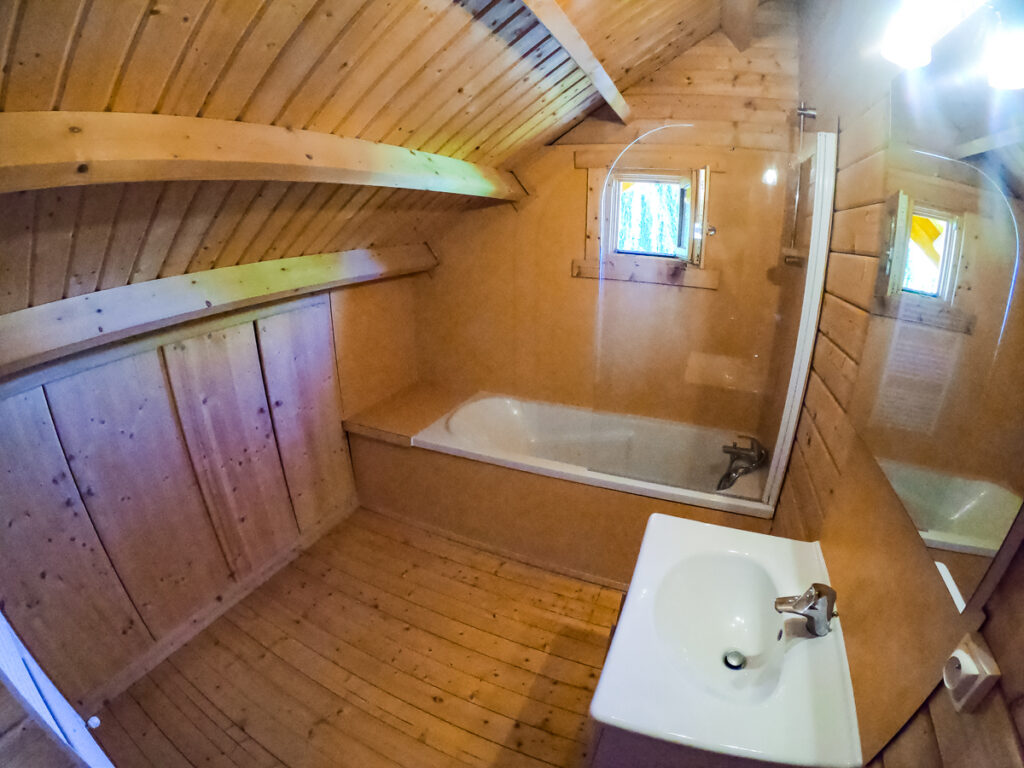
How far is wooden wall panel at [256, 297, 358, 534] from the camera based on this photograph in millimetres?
2322

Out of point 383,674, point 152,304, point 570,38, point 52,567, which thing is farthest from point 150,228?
point 383,674

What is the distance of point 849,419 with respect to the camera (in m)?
1.21

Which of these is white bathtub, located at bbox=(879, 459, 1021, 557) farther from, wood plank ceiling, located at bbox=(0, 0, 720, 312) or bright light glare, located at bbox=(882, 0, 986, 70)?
wood plank ceiling, located at bbox=(0, 0, 720, 312)

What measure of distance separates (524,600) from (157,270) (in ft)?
6.46

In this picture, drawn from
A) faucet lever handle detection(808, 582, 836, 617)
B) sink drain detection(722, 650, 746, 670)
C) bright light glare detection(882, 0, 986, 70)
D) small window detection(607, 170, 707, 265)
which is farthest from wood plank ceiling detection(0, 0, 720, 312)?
sink drain detection(722, 650, 746, 670)

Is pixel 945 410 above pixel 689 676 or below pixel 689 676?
above

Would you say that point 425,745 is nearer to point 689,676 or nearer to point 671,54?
point 689,676

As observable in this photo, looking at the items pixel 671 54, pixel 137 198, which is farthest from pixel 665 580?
pixel 671 54

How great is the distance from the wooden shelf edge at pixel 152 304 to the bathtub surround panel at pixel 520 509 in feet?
3.16

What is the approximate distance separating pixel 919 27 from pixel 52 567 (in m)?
2.71

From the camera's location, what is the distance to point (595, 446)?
2.90 m

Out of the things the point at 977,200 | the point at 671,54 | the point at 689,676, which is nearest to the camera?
the point at 977,200

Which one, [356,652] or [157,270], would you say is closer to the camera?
[157,270]

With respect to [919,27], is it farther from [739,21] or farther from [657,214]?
[657,214]
